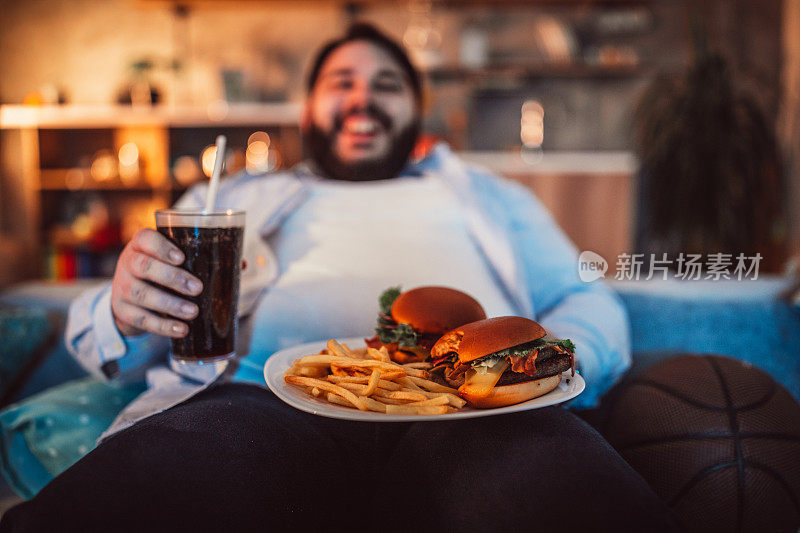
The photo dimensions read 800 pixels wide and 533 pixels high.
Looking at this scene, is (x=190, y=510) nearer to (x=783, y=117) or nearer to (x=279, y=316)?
(x=279, y=316)

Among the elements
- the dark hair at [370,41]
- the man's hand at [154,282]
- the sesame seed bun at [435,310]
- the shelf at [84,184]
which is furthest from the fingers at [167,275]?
the shelf at [84,184]

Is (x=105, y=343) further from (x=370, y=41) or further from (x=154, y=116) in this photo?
(x=154, y=116)

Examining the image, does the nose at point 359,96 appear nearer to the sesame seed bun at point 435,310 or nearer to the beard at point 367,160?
the beard at point 367,160

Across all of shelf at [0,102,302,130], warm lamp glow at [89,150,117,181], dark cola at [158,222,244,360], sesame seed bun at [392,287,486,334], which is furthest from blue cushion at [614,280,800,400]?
warm lamp glow at [89,150,117,181]

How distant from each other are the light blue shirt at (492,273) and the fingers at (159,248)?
0.28m

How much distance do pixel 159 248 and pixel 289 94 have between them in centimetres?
439

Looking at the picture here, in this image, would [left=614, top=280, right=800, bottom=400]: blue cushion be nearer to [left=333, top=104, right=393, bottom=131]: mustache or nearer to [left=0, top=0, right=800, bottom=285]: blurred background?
[left=333, top=104, right=393, bottom=131]: mustache

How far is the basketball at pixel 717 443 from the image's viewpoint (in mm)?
872

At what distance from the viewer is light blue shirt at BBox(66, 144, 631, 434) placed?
1.13 m

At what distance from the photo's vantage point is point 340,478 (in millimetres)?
879

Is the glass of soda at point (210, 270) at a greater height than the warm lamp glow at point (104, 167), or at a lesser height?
lesser

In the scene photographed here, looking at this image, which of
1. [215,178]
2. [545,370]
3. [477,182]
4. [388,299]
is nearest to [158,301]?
[215,178]

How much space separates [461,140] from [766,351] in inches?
143

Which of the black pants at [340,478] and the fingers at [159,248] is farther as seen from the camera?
the fingers at [159,248]
